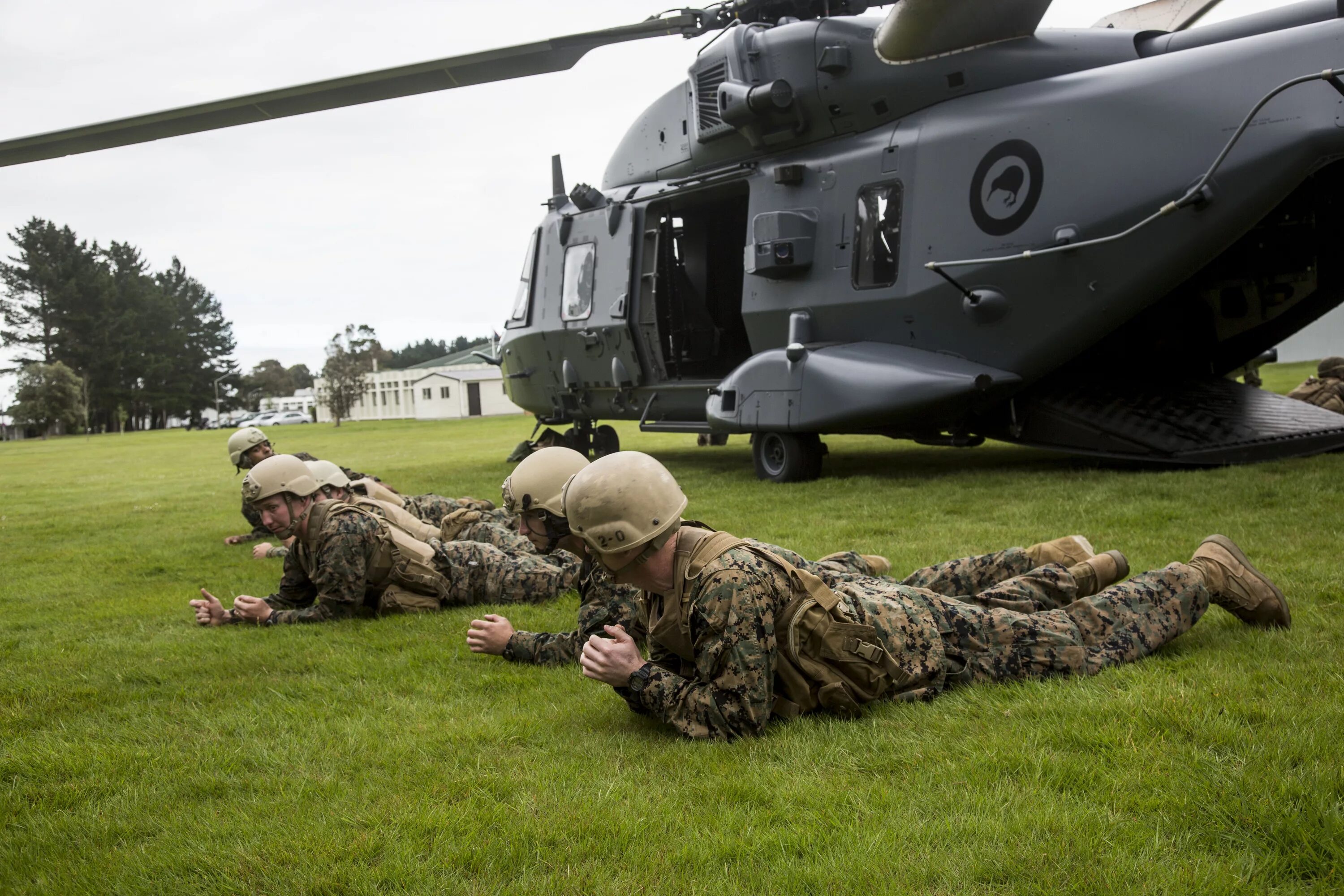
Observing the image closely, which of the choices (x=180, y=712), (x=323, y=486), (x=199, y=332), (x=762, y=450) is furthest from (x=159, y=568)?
(x=199, y=332)

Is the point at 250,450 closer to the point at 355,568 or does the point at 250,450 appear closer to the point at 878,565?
the point at 355,568

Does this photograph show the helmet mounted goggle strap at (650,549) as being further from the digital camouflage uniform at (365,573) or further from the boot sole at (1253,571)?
the digital camouflage uniform at (365,573)

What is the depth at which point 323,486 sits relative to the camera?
6.21 metres

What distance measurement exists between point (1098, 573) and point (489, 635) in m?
2.63

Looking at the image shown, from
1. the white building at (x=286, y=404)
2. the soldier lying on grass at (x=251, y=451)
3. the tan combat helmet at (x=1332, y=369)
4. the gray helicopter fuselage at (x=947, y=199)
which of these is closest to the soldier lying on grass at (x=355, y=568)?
the soldier lying on grass at (x=251, y=451)

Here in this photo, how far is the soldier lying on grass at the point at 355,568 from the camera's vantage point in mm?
5840

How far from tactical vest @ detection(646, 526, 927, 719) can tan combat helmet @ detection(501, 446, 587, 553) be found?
4.37 feet

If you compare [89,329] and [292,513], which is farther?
[89,329]

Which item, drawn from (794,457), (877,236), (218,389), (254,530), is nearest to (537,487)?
(877,236)

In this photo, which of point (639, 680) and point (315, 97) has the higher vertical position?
point (315, 97)

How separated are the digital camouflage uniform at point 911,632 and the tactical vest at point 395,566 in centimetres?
274

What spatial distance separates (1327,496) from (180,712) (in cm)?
717

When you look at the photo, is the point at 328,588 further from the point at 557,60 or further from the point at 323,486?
the point at 557,60

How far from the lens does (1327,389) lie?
12.5 metres
